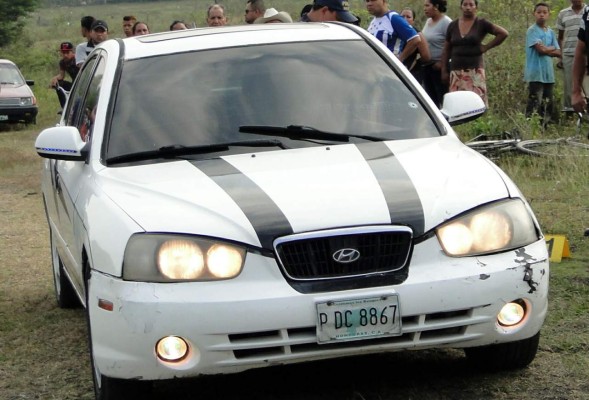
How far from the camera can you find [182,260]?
14.6ft

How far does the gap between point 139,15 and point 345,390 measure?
75.5 m

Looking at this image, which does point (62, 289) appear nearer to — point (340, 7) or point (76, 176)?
point (76, 176)

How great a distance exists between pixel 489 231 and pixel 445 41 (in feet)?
26.9

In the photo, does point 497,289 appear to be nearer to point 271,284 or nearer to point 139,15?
point 271,284

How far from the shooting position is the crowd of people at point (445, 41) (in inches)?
413

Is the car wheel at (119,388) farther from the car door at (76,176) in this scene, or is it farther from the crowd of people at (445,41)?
the crowd of people at (445,41)

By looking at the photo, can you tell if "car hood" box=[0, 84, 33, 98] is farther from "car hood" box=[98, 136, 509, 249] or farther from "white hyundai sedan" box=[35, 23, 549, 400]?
"car hood" box=[98, 136, 509, 249]

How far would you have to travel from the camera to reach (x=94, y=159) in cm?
537

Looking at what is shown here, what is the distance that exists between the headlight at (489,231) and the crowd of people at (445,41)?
10.8 feet

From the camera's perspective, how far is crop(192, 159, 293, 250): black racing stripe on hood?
14.5ft

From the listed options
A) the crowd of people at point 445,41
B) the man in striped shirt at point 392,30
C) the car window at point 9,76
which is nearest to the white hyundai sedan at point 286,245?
the crowd of people at point 445,41

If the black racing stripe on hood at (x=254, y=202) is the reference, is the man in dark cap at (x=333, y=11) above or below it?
below

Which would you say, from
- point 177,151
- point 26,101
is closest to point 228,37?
point 177,151

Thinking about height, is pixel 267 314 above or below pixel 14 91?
above
